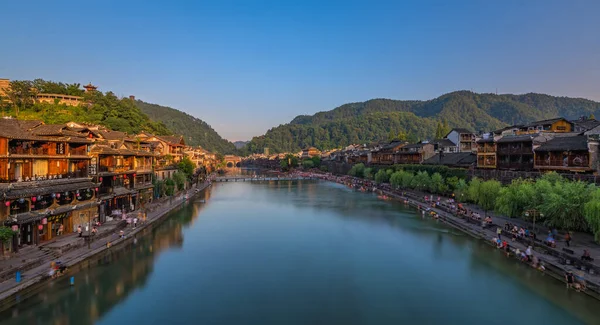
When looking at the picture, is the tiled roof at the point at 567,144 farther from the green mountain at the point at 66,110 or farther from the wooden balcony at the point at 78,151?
the green mountain at the point at 66,110

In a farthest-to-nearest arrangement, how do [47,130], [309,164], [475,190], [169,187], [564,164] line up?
[309,164], [169,187], [475,190], [564,164], [47,130]

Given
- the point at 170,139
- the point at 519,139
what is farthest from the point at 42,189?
the point at 170,139

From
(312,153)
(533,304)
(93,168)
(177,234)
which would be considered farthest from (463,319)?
(312,153)

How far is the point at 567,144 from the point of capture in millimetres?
33688

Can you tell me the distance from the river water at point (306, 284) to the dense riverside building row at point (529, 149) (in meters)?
12.3

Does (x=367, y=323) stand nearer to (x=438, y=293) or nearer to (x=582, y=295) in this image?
(x=438, y=293)

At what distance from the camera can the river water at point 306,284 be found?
15656mm

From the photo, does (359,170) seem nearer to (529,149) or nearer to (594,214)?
(529,149)

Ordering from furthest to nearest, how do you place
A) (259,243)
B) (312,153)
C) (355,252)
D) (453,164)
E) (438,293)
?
(312,153), (453,164), (259,243), (355,252), (438,293)

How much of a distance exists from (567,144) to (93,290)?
3844 centimetres

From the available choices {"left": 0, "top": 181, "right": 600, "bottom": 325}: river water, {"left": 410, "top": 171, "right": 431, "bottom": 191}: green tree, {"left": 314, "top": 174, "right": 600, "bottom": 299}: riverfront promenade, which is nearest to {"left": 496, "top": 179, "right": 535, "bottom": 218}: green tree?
{"left": 314, "top": 174, "right": 600, "bottom": 299}: riverfront promenade

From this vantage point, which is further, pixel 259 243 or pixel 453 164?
pixel 453 164

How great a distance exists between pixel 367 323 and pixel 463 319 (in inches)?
163

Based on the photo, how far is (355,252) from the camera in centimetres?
2670
